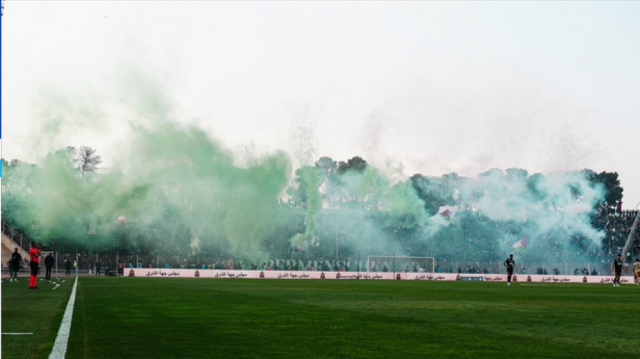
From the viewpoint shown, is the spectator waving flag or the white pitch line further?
the spectator waving flag

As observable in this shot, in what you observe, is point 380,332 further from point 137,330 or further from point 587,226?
point 587,226

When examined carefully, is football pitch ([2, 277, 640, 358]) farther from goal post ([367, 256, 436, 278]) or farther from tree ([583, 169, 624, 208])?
tree ([583, 169, 624, 208])

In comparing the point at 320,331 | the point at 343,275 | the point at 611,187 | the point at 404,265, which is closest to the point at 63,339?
the point at 320,331

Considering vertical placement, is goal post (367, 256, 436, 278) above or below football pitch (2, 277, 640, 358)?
above

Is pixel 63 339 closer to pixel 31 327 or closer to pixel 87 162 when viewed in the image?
pixel 31 327

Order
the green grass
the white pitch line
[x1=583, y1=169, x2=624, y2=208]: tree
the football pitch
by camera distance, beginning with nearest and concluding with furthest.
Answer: the white pitch line < the green grass < the football pitch < [x1=583, y1=169, x2=624, y2=208]: tree

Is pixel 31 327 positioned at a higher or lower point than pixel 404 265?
lower

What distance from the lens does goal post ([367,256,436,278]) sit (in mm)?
79750

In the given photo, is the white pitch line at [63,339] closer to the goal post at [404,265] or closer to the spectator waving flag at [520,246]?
the goal post at [404,265]

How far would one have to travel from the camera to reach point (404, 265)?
80.5m

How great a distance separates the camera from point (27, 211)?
301ft

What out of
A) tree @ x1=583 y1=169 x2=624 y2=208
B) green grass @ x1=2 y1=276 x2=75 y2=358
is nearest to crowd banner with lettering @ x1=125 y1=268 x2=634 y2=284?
green grass @ x1=2 y1=276 x2=75 y2=358

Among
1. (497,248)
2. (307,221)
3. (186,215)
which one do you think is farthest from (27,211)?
(497,248)

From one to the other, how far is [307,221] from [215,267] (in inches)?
725
